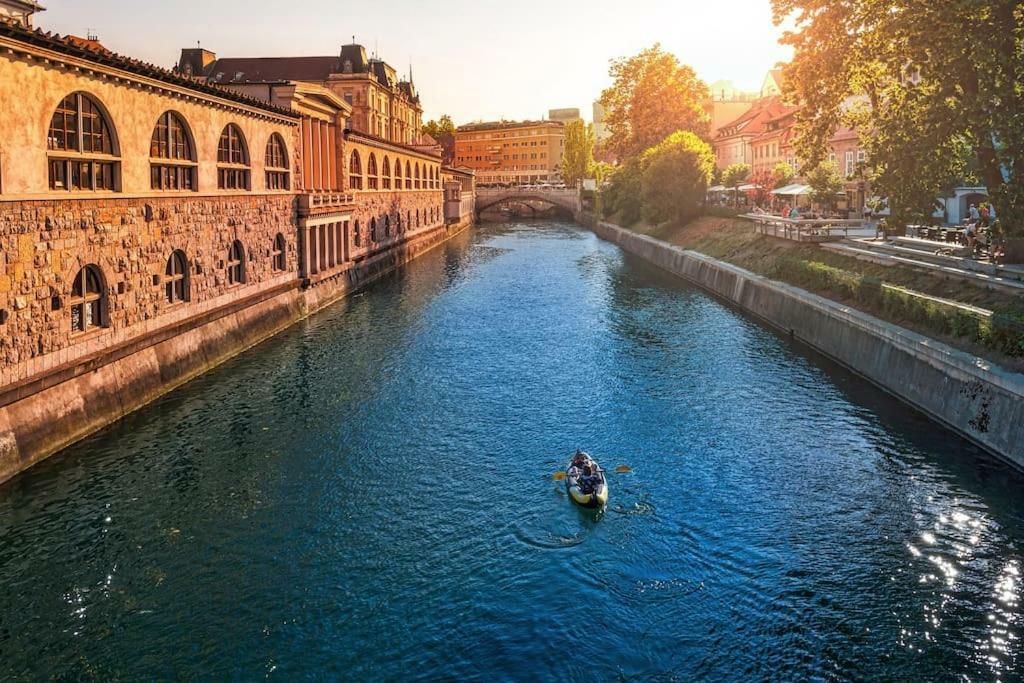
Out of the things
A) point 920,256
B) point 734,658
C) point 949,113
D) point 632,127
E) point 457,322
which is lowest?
point 734,658

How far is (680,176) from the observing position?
8475 cm

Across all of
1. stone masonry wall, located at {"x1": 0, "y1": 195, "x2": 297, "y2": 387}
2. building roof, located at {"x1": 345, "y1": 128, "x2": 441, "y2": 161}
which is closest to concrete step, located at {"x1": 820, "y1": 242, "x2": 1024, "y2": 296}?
stone masonry wall, located at {"x1": 0, "y1": 195, "x2": 297, "y2": 387}

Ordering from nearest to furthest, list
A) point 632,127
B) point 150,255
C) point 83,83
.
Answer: point 83,83, point 150,255, point 632,127

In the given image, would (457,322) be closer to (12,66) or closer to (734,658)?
(12,66)

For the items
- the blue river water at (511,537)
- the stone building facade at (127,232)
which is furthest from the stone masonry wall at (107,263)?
the blue river water at (511,537)

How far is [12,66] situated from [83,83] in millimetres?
3715

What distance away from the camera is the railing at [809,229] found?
52812 mm

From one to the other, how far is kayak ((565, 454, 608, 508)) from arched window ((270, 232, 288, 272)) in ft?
94.9

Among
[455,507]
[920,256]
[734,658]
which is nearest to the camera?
[734,658]

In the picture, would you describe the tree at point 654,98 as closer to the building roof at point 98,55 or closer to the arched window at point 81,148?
the building roof at point 98,55

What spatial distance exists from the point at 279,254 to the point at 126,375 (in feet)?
64.1

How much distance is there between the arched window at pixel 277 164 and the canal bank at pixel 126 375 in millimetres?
5683

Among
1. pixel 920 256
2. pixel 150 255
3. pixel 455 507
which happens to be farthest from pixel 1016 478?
pixel 150 255

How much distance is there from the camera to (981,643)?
51.1 feet
